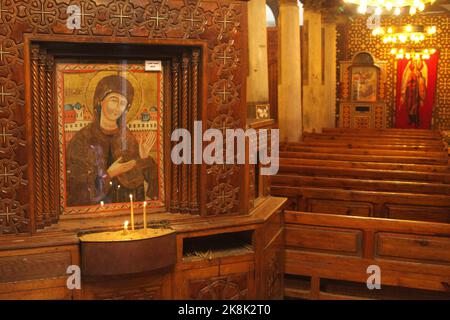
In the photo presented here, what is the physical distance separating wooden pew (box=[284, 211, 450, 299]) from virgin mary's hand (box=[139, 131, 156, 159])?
164 cm

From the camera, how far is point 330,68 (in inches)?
640

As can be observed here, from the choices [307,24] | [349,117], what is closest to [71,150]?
[307,24]

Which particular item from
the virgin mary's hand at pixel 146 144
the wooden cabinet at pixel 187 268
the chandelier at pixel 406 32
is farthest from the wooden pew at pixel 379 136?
the virgin mary's hand at pixel 146 144

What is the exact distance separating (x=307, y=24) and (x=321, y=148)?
5559mm

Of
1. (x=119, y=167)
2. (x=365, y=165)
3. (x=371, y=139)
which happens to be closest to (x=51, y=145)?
(x=119, y=167)

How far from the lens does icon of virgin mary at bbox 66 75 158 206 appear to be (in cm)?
396

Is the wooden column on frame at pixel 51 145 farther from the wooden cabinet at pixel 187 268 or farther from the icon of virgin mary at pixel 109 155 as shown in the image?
the wooden cabinet at pixel 187 268

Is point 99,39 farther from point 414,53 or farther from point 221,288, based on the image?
point 414,53

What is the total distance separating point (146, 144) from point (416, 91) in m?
16.4

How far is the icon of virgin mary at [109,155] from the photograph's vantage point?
3.96m

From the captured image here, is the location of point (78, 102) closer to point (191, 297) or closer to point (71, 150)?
point (71, 150)

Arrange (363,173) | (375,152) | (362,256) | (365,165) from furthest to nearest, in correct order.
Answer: (375,152) < (365,165) < (363,173) < (362,256)

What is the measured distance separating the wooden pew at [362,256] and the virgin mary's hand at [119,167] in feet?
5.67

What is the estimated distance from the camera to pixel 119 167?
4090mm
